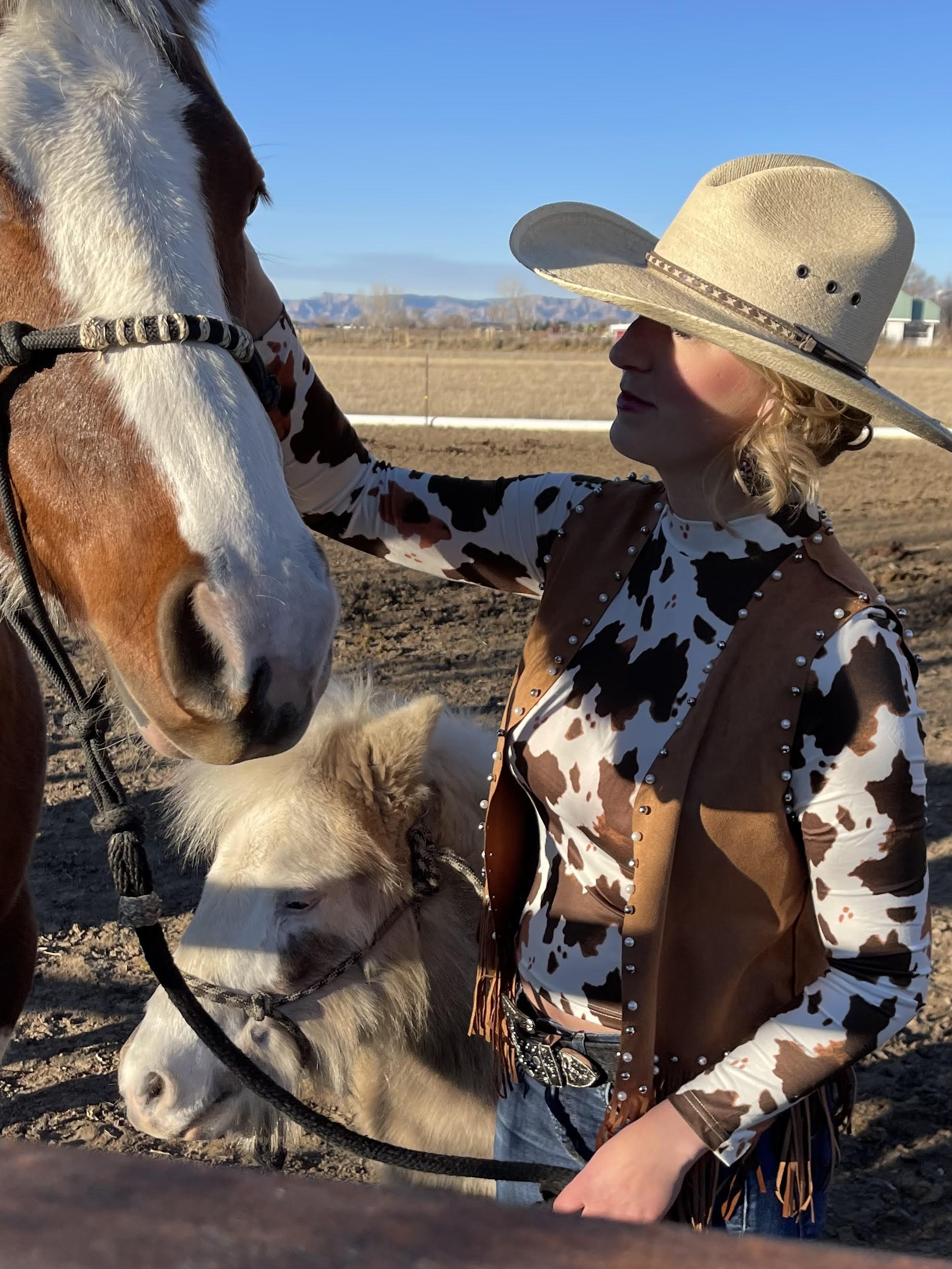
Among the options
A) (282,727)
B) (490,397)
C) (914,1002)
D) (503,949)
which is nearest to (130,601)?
(282,727)

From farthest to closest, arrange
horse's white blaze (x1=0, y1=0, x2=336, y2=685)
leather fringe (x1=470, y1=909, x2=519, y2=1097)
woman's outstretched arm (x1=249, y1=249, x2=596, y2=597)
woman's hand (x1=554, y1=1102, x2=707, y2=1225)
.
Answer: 1. woman's outstretched arm (x1=249, y1=249, x2=596, y2=597)
2. leather fringe (x1=470, y1=909, x2=519, y2=1097)
3. woman's hand (x1=554, y1=1102, x2=707, y2=1225)
4. horse's white blaze (x1=0, y1=0, x2=336, y2=685)

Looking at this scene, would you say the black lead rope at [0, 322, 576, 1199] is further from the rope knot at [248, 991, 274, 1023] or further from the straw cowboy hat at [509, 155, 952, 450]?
the straw cowboy hat at [509, 155, 952, 450]

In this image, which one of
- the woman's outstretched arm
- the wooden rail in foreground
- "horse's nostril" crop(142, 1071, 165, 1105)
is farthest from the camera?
"horse's nostril" crop(142, 1071, 165, 1105)

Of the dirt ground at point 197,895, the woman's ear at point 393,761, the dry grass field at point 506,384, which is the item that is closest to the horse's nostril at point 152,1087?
the dirt ground at point 197,895

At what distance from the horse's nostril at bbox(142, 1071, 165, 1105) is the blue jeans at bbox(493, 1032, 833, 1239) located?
66 cm

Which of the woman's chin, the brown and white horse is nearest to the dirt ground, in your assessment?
the brown and white horse


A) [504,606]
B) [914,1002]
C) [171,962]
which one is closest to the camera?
[914,1002]

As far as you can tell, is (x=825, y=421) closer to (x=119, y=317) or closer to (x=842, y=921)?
(x=842, y=921)

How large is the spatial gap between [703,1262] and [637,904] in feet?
3.13

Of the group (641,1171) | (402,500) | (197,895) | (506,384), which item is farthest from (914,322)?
(641,1171)

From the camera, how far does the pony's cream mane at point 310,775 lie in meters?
2.16

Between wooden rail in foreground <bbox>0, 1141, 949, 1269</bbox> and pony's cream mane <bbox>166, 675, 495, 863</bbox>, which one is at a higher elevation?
wooden rail in foreground <bbox>0, 1141, 949, 1269</bbox>

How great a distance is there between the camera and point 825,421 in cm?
147

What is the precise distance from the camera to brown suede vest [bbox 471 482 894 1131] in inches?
53.5
